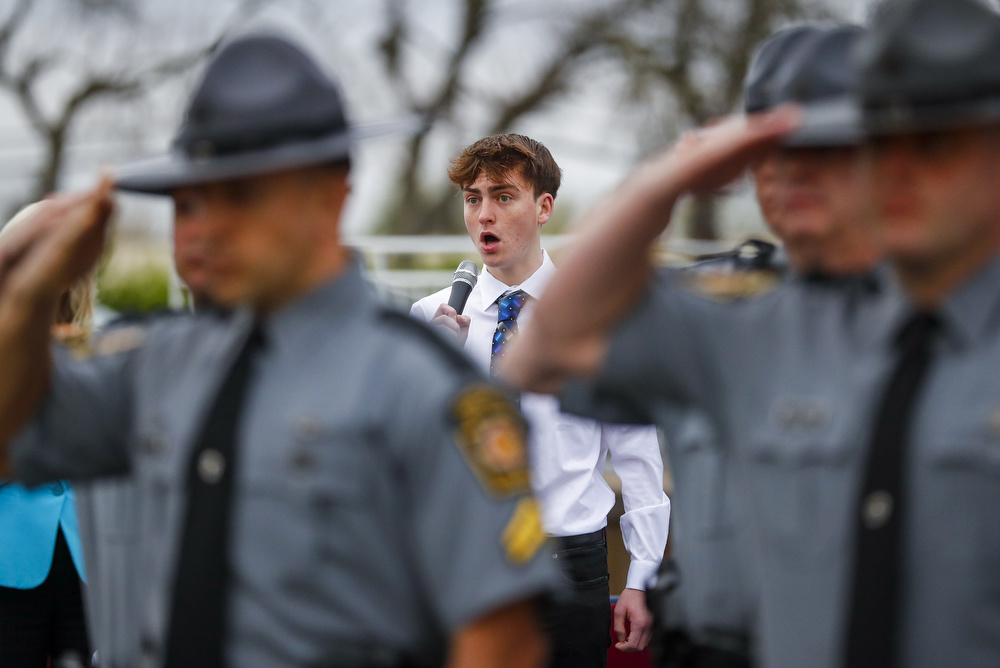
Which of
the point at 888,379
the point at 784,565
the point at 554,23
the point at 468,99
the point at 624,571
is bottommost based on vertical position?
the point at 624,571

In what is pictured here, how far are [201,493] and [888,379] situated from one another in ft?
3.55

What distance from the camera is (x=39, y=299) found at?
6.71ft

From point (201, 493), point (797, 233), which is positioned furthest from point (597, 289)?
point (201, 493)

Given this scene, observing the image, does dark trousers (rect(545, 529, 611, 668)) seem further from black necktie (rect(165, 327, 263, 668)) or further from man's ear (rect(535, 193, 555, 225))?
black necktie (rect(165, 327, 263, 668))

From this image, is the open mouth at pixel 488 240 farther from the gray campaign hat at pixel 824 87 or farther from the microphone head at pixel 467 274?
the gray campaign hat at pixel 824 87

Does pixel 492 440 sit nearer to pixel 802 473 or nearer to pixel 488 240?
pixel 802 473

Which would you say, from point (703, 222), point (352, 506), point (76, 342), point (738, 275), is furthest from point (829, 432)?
point (703, 222)

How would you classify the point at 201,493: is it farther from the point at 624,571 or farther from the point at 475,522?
the point at 624,571

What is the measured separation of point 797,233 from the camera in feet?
6.50

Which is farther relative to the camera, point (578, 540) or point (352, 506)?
point (578, 540)

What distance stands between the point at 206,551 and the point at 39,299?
2.00ft

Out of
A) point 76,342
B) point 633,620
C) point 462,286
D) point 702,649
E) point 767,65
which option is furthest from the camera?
point 462,286

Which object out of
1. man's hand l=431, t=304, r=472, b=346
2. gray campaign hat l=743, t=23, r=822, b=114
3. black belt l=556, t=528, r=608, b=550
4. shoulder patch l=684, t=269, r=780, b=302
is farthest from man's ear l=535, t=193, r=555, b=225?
shoulder patch l=684, t=269, r=780, b=302

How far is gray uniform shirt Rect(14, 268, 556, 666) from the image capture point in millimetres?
1701
